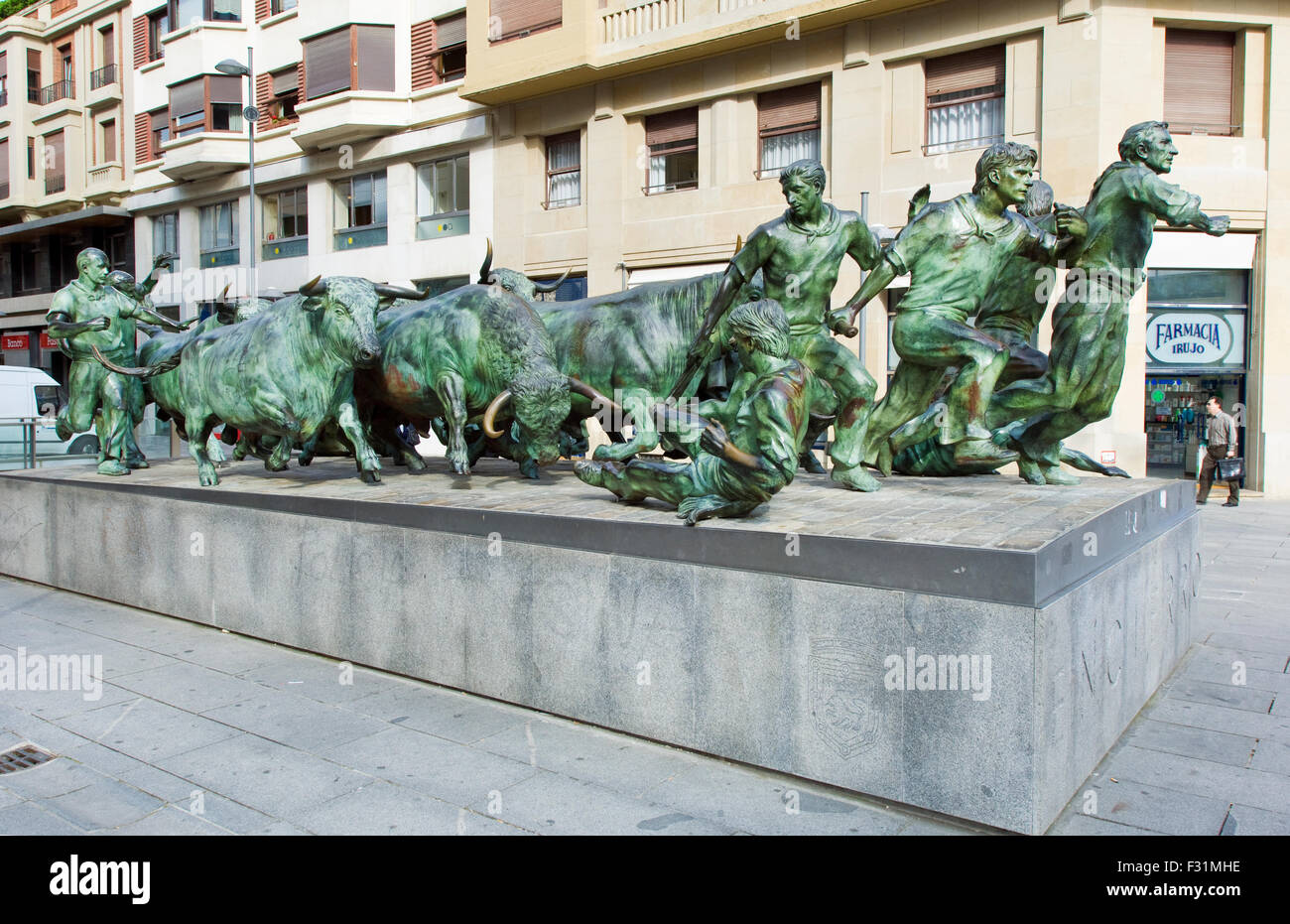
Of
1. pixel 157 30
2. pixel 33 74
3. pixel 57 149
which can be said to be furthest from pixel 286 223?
pixel 33 74

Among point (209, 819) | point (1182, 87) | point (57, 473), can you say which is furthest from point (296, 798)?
point (1182, 87)

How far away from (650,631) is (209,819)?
1915 millimetres

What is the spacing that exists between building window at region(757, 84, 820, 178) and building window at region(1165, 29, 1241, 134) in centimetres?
566

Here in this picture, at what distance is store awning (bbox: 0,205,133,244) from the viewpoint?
102ft

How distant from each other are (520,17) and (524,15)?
4.1 inches

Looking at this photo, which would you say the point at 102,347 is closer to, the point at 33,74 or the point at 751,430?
the point at 751,430

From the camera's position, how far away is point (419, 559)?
5484 mm

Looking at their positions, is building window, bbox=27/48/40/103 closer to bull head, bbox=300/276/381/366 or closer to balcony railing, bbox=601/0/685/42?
balcony railing, bbox=601/0/685/42

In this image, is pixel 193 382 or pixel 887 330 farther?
pixel 887 330

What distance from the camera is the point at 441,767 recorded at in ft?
13.9

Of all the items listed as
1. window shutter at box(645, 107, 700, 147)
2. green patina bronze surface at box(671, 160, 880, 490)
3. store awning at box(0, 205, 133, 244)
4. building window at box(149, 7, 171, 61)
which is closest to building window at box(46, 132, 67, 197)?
store awning at box(0, 205, 133, 244)

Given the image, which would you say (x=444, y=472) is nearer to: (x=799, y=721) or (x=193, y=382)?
(x=193, y=382)
